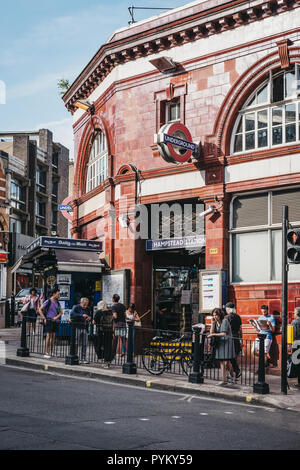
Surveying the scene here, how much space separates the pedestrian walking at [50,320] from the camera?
1697cm

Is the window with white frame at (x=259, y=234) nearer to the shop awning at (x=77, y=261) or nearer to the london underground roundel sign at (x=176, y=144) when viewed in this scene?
the london underground roundel sign at (x=176, y=144)

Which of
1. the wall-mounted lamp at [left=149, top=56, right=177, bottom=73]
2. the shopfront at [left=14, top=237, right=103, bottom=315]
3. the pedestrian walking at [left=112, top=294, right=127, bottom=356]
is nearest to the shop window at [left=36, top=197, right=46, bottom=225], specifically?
the shopfront at [left=14, top=237, right=103, bottom=315]

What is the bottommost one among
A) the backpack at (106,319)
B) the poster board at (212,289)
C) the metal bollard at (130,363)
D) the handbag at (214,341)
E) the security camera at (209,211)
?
the metal bollard at (130,363)

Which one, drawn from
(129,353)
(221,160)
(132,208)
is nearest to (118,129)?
(132,208)

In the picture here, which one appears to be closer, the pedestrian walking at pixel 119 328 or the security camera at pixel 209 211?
the pedestrian walking at pixel 119 328

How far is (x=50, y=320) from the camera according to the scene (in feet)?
55.5

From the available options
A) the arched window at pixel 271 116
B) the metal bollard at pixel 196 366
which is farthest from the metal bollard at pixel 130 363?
the arched window at pixel 271 116

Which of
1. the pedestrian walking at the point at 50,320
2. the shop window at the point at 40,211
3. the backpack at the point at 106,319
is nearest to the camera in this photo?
the backpack at the point at 106,319

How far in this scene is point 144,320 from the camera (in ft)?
66.1

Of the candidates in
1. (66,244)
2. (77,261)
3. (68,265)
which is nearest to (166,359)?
(68,265)

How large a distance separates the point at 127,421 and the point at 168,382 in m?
4.91

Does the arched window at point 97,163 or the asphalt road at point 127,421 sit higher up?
the arched window at point 97,163

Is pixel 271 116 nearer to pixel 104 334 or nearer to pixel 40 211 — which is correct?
pixel 104 334
